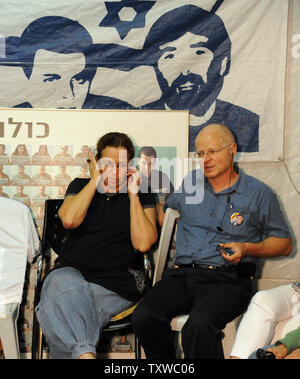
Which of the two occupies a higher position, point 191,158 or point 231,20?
point 231,20

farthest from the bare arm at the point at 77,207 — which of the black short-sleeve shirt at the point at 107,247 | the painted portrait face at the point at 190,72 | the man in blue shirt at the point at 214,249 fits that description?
the painted portrait face at the point at 190,72

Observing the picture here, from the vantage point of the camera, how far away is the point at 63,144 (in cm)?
325

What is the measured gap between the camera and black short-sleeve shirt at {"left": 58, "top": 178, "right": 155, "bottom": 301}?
2709 millimetres

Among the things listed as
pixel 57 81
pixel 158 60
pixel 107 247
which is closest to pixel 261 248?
pixel 107 247

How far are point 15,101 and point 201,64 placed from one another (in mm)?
1220

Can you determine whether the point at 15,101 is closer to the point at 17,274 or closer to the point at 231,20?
the point at 17,274

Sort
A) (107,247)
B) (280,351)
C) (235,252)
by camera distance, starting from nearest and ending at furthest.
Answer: (280,351) → (235,252) → (107,247)

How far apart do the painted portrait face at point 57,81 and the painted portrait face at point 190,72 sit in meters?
0.52

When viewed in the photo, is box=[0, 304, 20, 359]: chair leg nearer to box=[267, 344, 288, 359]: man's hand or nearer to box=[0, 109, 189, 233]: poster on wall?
box=[0, 109, 189, 233]: poster on wall

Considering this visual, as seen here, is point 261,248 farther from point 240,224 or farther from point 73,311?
point 73,311

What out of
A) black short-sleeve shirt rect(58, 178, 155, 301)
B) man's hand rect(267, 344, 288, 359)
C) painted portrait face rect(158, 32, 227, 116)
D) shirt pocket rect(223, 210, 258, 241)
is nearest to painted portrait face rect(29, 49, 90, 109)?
painted portrait face rect(158, 32, 227, 116)

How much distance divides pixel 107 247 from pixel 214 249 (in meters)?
0.59

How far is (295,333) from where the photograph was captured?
86.3 inches
